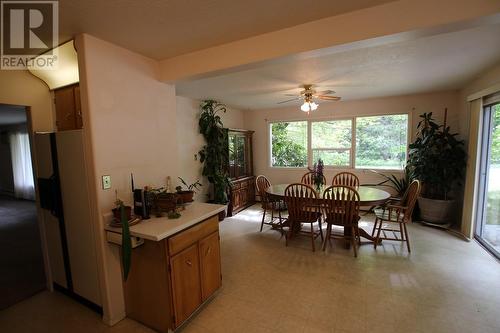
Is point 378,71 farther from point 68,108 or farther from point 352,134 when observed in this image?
point 68,108

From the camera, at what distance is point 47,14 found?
1512mm

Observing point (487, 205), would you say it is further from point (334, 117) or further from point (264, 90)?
point (264, 90)

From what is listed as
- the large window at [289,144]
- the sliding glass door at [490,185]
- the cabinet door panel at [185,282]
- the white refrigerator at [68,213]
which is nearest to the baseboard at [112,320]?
the white refrigerator at [68,213]

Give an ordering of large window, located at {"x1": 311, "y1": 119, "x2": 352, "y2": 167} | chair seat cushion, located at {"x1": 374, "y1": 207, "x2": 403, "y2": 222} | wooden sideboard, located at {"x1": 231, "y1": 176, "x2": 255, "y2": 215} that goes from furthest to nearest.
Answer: large window, located at {"x1": 311, "y1": 119, "x2": 352, "y2": 167}, wooden sideboard, located at {"x1": 231, "y1": 176, "x2": 255, "y2": 215}, chair seat cushion, located at {"x1": 374, "y1": 207, "x2": 403, "y2": 222}

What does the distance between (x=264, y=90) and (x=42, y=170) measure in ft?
9.96

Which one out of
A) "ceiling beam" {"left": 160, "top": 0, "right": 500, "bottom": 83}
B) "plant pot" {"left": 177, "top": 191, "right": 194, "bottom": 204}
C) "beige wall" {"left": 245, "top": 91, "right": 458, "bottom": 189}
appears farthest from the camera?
"beige wall" {"left": 245, "top": 91, "right": 458, "bottom": 189}

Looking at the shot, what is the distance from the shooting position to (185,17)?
5.23 ft

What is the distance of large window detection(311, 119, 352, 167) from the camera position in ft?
16.7

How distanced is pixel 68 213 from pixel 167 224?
1068 mm

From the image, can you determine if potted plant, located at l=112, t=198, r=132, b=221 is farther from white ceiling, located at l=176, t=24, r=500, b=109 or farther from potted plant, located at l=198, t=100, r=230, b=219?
potted plant, located at l=198, t=100, r=230, b=219

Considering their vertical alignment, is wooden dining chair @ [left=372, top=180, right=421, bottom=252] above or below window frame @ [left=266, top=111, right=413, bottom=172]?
below

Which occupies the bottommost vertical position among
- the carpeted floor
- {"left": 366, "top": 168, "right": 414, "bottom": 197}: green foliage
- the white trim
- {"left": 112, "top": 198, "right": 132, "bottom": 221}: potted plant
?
the carpeted floor

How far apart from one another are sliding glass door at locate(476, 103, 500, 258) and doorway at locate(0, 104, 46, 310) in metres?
5.45

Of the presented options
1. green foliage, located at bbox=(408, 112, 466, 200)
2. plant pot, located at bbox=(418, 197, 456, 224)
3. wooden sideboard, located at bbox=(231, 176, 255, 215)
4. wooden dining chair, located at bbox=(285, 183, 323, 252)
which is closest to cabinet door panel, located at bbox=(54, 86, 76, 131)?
wooden dining chair, located at bbox=(285, 183, 323, 252)
